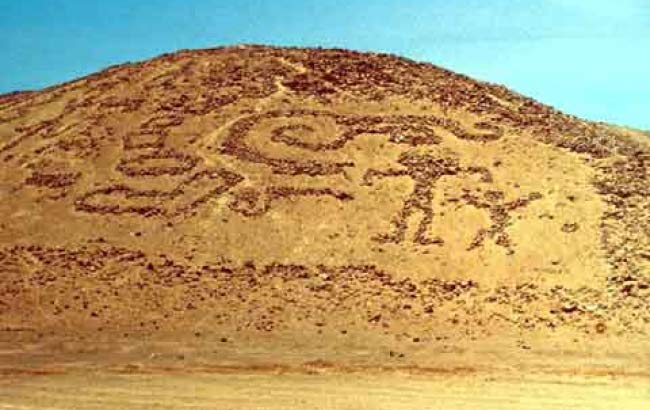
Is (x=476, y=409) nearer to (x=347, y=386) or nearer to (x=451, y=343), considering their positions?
(x=347, y=386)

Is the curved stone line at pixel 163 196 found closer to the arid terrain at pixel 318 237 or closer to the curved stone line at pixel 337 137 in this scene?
the arid terrain at pixel 318 237

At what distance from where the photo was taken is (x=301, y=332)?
2748 cm

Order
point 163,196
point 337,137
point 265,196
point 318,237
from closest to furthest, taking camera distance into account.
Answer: point 318,237 → point 265,196 → point 163,196 → point 337,137

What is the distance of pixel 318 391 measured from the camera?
2031cm

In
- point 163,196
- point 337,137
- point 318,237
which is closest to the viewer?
point 318,237

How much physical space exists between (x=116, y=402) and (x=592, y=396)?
7290 mm

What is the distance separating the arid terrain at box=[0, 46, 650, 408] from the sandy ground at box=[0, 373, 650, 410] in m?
0.15

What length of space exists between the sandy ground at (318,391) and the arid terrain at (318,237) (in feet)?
0.50

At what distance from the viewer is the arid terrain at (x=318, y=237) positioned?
24.7m

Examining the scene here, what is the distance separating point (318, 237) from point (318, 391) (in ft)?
37.1

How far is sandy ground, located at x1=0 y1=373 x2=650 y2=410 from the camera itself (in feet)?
61.4

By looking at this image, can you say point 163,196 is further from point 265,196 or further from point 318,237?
point 318,237

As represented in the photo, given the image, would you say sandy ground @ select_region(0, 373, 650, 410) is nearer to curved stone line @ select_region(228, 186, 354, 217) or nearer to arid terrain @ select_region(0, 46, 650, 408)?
arid terrain @ select_region(0, 46, 650, 408)

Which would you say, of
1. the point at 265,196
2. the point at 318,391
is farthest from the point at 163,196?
the point at 318,391
